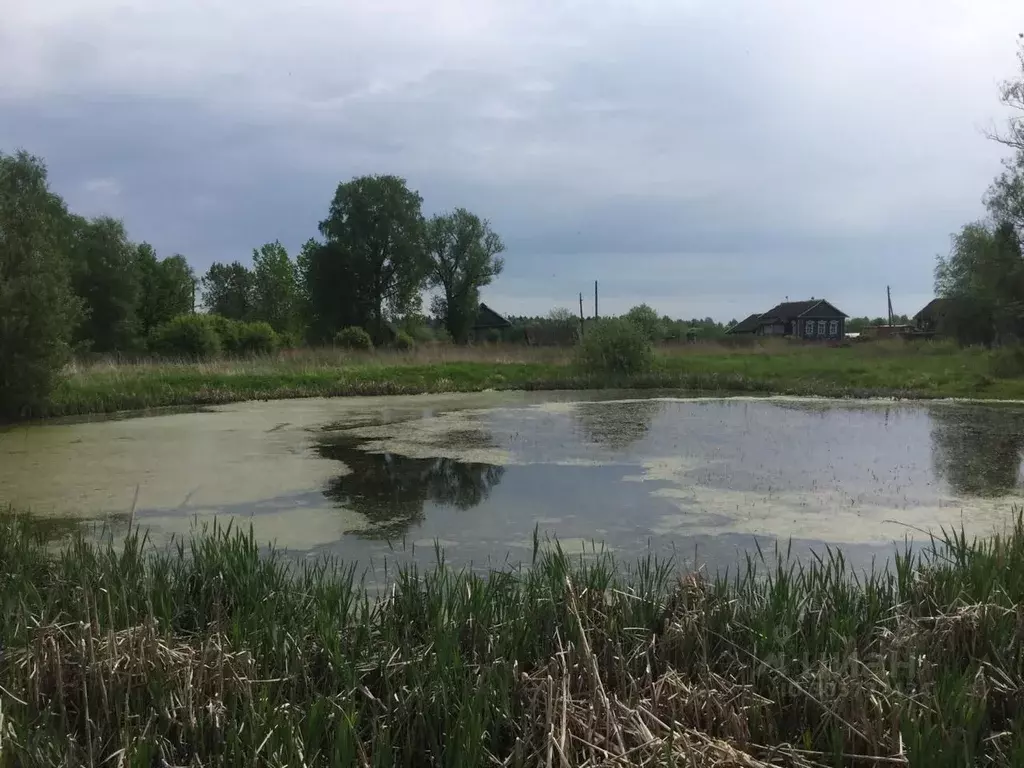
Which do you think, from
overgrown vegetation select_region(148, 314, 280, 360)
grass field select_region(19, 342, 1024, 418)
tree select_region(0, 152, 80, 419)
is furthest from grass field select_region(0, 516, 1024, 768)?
overgrown vegetation select_region(148, 314, 280, 360)

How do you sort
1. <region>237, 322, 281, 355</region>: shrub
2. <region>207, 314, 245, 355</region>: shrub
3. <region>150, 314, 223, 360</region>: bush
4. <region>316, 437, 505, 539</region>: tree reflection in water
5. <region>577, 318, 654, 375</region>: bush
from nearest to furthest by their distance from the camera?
<region>316, 437, 505, 539</region>: tree reflection in water
<region>577, 318, 654, 375</region>: bush
<region>150, 314, 223, 360</region>: bush
<region>207, 314, 245, 355</region>: shrub
<region>237, 322, 281, 355</region>: shrub

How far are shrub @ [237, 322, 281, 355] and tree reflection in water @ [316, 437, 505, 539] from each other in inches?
789

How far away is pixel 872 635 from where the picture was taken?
3436mm

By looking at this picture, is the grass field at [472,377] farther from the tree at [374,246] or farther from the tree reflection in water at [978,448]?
the tree at [374,246]

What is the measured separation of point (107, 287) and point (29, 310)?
2107cm

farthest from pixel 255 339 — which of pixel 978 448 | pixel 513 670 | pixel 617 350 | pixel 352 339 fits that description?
pixel 513 670

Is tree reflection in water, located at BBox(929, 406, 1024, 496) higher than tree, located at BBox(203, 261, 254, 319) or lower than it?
lower

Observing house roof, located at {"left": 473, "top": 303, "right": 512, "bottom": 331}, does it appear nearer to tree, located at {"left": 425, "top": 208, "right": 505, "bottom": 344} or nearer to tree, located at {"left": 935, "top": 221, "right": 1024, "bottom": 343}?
tree, located at {"left": 425, "top": 208, "right": 505, "bottom": 344}

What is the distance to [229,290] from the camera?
192ft

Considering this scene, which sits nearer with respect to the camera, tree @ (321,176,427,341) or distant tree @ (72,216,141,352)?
distant tree @ (72,216,141,352)

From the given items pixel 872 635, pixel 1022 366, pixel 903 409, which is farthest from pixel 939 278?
pixel 872 635

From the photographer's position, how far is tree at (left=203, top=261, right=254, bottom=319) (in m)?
57.3

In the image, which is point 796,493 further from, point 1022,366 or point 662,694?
point 1022,366

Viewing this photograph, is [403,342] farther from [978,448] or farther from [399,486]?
[978,448]
